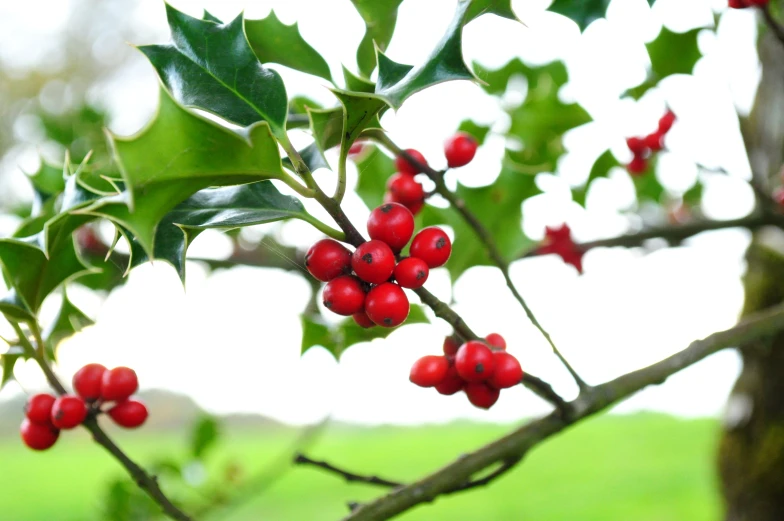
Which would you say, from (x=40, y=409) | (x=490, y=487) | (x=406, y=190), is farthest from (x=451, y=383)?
(x=490, y=487)

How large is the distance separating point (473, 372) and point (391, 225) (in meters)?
0.17

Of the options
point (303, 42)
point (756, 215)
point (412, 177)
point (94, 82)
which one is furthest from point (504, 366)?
point (94, 82)

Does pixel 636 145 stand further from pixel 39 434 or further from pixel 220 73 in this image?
pixel 39 434

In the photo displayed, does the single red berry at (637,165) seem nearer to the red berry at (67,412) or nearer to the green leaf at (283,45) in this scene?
the green leaf at (283,45)

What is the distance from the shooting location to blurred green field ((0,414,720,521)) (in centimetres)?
306

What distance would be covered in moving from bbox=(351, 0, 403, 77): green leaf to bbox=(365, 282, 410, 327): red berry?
0.31 m

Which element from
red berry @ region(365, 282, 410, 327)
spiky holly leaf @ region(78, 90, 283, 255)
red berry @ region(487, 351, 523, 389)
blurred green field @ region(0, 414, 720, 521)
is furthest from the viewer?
blurred green field @ region(0, 414, 720, 521)

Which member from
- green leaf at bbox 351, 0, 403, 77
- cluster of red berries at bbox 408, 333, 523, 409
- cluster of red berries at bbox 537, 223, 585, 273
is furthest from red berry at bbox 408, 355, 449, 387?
cluster of red berries at bbox 537, 223, 585, 273

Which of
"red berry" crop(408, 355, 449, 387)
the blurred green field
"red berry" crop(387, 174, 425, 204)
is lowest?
the blurred green field

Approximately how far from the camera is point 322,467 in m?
0.83

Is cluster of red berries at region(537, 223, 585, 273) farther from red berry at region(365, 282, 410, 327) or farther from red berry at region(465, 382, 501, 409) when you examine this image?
red berry at region(365, 282, 410, 327)

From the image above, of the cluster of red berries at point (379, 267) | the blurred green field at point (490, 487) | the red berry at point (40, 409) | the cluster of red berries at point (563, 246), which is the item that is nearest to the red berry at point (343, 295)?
the cluster of red berries at point (379, 267)

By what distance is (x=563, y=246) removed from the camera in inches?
59.7

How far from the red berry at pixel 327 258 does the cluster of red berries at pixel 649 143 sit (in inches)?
45.6
